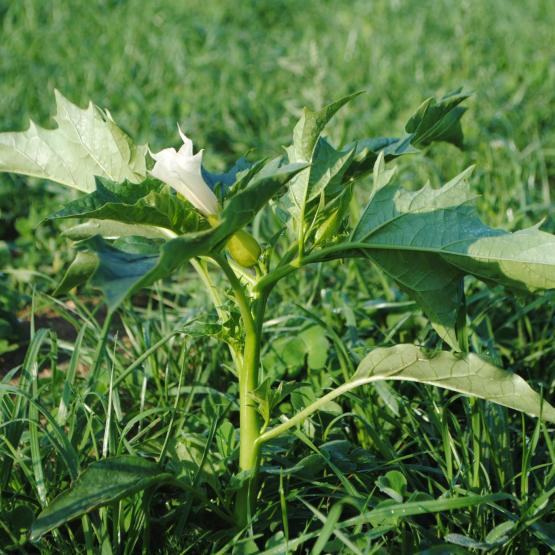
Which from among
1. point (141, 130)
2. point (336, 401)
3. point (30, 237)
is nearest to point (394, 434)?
point (336, 401)

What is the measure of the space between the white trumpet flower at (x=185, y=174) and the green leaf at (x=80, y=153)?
0.14 m

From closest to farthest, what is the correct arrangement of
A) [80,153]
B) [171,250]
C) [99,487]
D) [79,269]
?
1. [171,250]
2. [79,269]
3. [99,487]
4. [80,153]

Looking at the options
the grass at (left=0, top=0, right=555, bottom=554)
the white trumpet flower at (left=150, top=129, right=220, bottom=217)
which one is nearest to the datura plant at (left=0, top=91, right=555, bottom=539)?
the white trumpet flower at (left=150, top=129, right=220, bottom=217)

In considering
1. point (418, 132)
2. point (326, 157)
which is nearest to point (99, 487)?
point (326, 157)

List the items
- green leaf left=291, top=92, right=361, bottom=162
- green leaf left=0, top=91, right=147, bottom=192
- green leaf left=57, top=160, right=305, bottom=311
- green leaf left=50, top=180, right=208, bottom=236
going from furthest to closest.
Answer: green leaf left=0, top=91, right=147, bottom=192, green leaf left=291, top=92, right=361, bottom=162, green leaf left=50, top=180, right=208, bottom=236, green leaf left=57, top=160, right=305, bottom=311

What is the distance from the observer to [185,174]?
110cm

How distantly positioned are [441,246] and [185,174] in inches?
14.5

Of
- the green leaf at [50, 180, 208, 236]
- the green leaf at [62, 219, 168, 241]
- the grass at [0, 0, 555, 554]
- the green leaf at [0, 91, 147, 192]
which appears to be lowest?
the grass at [0, 0, 555, 554]

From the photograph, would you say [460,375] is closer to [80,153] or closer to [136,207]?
[136,207]

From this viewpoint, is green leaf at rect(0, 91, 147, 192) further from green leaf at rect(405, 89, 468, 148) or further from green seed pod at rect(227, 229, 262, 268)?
green leaf at rect(405, 89, 468, 148)

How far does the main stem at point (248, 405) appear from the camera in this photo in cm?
120

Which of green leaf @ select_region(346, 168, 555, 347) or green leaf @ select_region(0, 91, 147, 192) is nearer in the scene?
green leaf @ select_region(346, 168, 555, 347)

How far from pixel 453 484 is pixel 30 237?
1.73 m

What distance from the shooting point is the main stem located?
120cm
